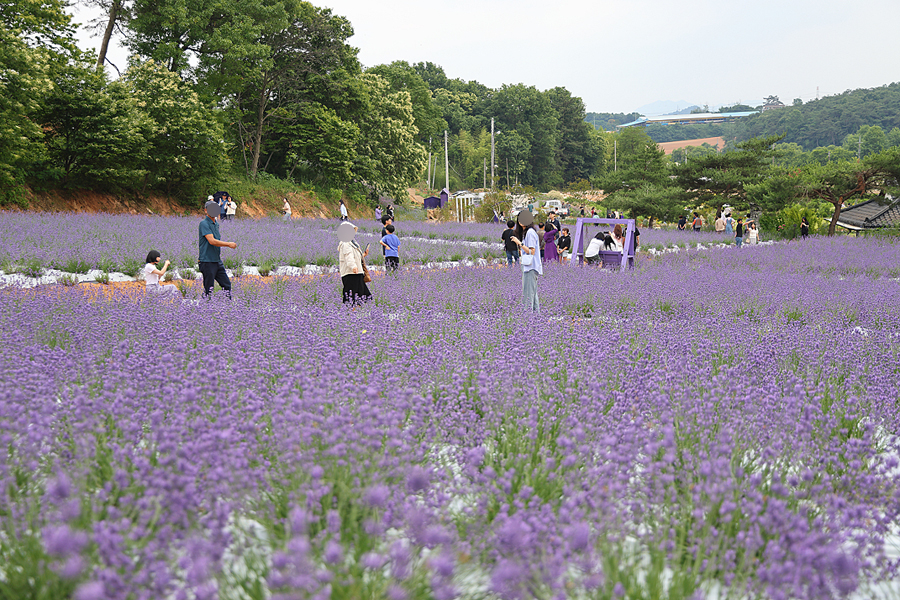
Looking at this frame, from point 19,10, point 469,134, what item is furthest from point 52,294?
point 469,134

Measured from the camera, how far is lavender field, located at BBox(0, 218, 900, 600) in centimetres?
160

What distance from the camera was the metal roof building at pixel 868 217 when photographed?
83.7 feet

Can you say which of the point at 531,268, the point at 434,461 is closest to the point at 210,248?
the point at 531,268

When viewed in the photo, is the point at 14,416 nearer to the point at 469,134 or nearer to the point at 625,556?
the point at 625,556

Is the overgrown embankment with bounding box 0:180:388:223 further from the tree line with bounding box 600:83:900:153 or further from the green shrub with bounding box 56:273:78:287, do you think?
the tree line with bounding box 600:83:900:153

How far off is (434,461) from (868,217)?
3172 centimetres

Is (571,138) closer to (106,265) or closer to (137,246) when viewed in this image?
(137,246)

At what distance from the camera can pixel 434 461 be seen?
2541 millimetres

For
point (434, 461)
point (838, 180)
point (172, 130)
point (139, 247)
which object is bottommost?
point (434, 461)

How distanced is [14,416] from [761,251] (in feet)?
60.8

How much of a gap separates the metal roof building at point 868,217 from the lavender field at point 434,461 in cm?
2543

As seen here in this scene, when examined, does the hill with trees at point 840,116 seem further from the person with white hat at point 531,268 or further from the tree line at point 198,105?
the person with white hat at point 531,268

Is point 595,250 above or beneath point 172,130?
beneath

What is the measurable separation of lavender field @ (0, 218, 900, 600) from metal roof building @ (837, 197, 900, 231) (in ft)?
83.4
